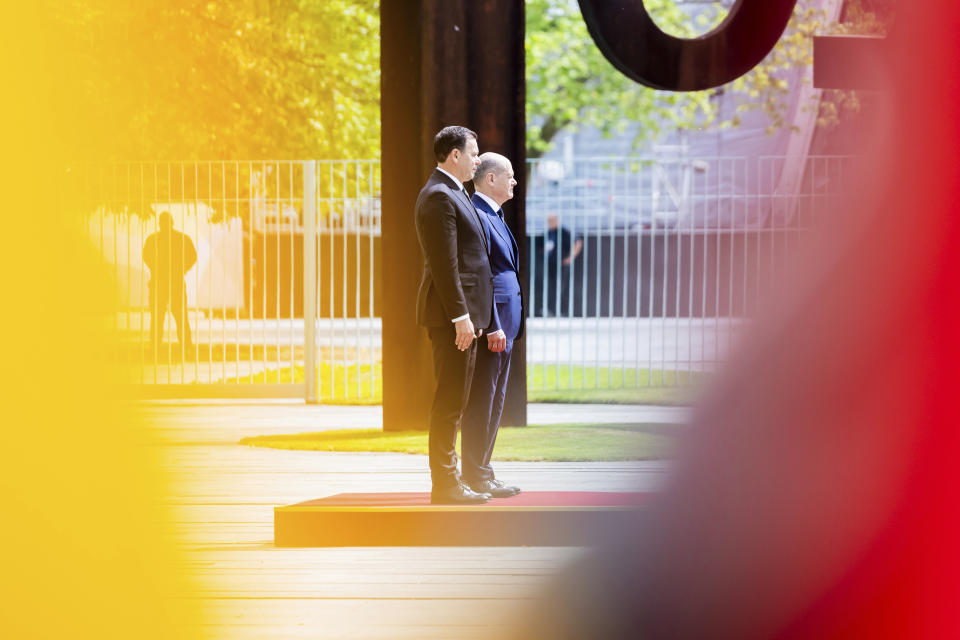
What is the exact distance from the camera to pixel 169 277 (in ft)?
39.4

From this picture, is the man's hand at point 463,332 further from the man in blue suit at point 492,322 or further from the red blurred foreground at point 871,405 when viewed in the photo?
the red blurred foreground at point 871,405

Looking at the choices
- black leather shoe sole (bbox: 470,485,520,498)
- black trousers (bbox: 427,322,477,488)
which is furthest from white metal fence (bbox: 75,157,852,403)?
black trousers (bbox: 427,322,477,488)

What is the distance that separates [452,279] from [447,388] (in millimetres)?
450

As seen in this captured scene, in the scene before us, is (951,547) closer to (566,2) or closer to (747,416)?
(747,416)

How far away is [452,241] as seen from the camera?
16.4 feet

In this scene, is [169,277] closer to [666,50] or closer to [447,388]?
[447,388]

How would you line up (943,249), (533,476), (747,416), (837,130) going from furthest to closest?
(837,130) → (533,476) → (747,416) → (943,249)

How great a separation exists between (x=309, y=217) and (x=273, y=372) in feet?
8.67

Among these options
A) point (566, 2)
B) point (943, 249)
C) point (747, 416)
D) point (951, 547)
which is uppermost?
point (566, 2)

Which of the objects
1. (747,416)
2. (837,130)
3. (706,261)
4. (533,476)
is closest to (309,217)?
(706,261)

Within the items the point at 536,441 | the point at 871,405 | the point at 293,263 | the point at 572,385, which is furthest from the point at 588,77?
the point at 871,405

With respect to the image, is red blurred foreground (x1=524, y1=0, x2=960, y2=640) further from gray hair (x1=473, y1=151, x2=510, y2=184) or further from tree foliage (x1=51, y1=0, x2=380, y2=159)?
tree foliage (x1=51, y1=0, x2=380, y2=159)

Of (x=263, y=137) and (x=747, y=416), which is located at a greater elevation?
(x=263, y=137)

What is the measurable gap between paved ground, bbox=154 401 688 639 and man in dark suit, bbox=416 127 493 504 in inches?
21.5
